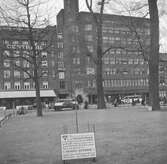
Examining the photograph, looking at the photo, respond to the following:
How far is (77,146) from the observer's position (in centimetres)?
763

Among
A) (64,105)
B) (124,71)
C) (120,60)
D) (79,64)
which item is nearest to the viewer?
(64,105)

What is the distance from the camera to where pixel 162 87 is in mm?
96500

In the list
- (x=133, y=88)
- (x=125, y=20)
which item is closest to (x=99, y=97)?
(x=125, y=20)

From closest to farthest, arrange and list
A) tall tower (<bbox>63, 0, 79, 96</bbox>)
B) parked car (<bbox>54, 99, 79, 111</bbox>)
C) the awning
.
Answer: parked car (<bbox>54, 99, 79, 111</bbox>) → tall tower (<bbox>63, 0, 79, 96</bbox>) → the awning

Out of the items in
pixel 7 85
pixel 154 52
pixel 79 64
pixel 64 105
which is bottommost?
pixel 64 105

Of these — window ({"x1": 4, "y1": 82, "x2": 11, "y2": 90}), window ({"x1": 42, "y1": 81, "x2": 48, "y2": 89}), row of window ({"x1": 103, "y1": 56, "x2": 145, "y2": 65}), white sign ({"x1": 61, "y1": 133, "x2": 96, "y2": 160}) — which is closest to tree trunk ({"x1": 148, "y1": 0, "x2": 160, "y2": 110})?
white sign ({"x1": 61, "y1": 133, "x2": 96, "y2": 160})

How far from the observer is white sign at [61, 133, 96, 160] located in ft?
24.8

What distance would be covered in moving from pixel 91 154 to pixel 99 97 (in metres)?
29.0

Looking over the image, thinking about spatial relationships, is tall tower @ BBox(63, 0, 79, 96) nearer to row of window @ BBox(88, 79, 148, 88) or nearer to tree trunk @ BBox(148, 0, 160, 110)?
row of window @ BBox(88, 79, 148, 88)

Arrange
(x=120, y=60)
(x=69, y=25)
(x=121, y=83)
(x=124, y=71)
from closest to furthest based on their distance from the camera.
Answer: (x=69, y=25), (x=121, y=83), (x=124, y=71), (x=120, y=60)

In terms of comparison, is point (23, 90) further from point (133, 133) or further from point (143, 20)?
point (133, 133)

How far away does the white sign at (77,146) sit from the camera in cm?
757

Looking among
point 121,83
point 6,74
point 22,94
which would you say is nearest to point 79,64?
point 121,83

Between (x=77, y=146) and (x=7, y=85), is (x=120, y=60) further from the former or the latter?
(x=77, y=146)
